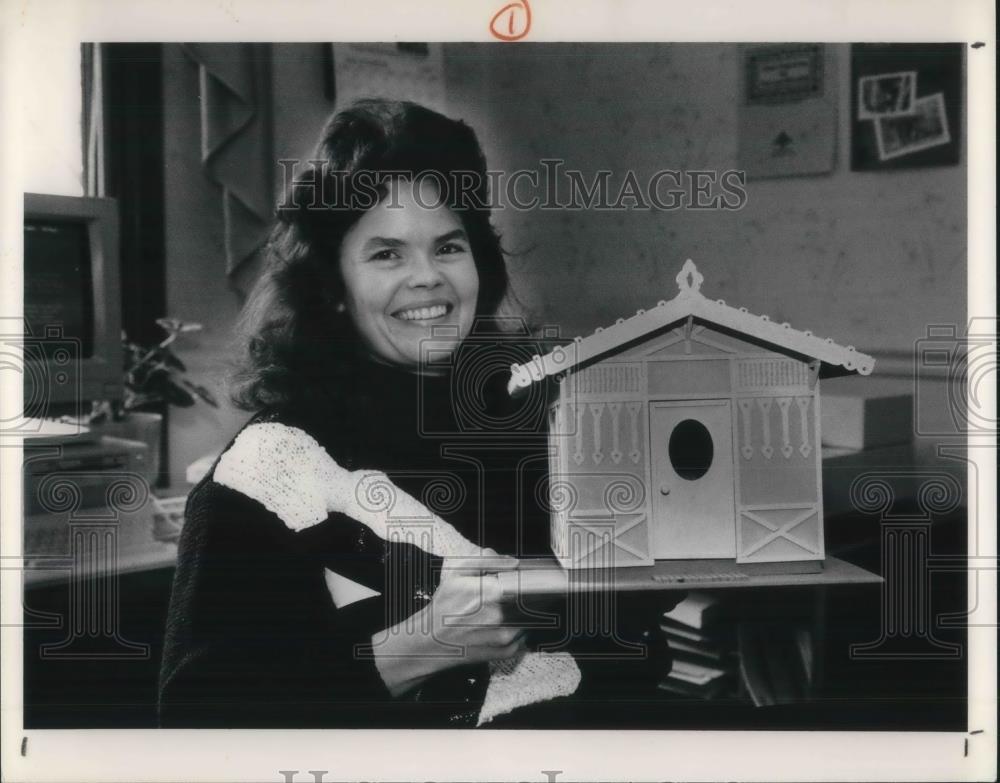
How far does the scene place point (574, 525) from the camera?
2.52m

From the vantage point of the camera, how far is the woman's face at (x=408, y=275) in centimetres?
255

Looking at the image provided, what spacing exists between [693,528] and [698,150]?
1.03 m

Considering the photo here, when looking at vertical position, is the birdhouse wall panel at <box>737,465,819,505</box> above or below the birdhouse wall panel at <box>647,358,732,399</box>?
below

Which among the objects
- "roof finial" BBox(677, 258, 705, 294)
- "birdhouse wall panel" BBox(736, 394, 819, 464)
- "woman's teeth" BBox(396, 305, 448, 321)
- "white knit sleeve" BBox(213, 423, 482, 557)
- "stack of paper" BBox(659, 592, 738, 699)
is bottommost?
"stack of paper" BBox(659, 592, 738, 699)

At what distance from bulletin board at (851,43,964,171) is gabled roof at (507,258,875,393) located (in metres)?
0.51

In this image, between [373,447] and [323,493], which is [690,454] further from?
[323,493]

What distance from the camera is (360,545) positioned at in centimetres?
254

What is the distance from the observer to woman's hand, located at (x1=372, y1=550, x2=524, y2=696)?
8.39 feet

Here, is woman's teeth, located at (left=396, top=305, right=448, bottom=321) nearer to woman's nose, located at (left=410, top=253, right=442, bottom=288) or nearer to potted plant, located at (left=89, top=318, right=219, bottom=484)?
woman's nose, located at (left=410, top=253, right=442, bottom=288)

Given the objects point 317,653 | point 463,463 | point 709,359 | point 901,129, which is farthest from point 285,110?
point 901,129

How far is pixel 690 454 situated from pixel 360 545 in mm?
919

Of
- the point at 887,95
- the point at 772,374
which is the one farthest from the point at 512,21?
the point at 772,374

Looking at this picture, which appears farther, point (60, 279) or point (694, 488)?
point (60, 279)

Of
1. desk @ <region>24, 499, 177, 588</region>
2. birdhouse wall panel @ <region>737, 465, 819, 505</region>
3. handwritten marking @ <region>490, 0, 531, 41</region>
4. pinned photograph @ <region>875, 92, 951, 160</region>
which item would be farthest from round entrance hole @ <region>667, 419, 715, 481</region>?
desk @ <region>24, 499, 177, 588</region>
